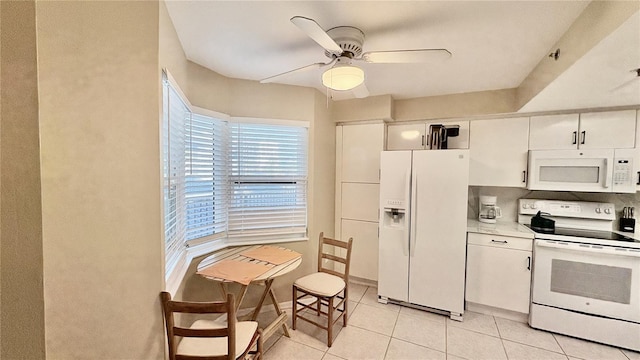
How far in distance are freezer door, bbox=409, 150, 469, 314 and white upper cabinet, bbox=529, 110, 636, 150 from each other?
0.96 m

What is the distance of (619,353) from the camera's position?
2123 millimetres

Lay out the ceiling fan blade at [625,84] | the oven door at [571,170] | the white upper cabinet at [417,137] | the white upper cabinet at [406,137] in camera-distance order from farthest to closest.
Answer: the white upper cabinet at [406,137] < the white upper cabinet at [417,137] < the oven door at [571,170] < the ceiling fan blade at [625,84]

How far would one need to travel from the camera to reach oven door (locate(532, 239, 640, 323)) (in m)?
2.13

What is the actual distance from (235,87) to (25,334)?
7.48ft

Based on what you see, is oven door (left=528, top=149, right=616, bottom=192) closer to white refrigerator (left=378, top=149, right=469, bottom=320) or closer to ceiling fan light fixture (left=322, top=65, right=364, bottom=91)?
white refrigerator (left=378, top=149, right=469, bottom=320)

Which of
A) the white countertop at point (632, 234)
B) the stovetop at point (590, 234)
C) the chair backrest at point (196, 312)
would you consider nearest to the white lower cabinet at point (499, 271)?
the stovetop at point (590, 234)

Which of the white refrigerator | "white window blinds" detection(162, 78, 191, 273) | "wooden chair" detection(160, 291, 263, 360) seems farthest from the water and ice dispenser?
"white window blinds" detection(162, 78, 191, 273)

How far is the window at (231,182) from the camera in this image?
1.97m

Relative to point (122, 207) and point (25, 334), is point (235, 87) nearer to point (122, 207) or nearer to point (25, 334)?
point (122, 207)

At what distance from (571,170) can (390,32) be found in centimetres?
245

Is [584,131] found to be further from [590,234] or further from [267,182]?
[267,182]

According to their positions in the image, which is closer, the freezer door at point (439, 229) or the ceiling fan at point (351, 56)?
the ceiling fan at point (351, 56)

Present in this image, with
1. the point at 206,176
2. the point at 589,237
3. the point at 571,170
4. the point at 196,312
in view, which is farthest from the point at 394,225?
the point at 196,312

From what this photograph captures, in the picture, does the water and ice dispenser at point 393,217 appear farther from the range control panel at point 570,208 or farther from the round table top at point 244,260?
the range control panel at point 570,208
